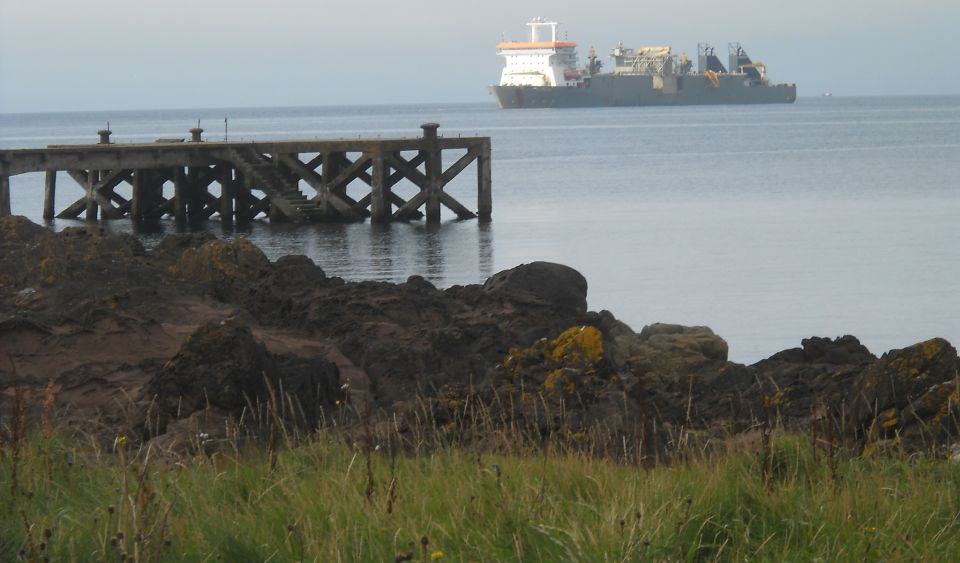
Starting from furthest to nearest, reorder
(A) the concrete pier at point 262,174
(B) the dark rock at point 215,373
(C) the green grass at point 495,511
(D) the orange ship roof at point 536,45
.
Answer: (D) the orange ship roof at point 536,45 < (A) the concrete pier at point 262,174 < (B) the dark rock at point 215,373 < (C) the green grass at point 495,511

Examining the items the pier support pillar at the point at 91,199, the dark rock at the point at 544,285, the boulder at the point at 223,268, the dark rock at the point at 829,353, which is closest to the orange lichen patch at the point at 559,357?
the dark rock at the point at 829,353

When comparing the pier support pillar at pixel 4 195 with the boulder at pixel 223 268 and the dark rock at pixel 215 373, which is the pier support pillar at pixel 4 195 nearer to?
the boulder at pixel 223 268

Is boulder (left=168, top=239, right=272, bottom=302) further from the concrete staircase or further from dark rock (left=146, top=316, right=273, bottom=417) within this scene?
the concrete staircase

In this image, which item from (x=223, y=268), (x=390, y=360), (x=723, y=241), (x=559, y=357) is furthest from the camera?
(x=723, y=241)

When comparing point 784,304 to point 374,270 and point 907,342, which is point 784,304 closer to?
point 907,342

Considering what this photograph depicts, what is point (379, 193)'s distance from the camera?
93.4ft

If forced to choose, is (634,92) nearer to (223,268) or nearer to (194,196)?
(194,196)

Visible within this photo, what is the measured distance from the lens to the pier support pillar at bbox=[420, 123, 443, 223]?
92.2ft

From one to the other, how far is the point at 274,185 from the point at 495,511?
25.6 metres

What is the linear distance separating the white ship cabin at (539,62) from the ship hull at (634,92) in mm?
936

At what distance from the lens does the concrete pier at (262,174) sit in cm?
2773

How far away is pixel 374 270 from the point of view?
2100 cm

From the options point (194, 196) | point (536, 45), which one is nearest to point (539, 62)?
point (536, 45)

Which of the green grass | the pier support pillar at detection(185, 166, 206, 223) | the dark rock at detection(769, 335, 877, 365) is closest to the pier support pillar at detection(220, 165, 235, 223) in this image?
the pier support pillar at detection(185, 166, 206, 223)
